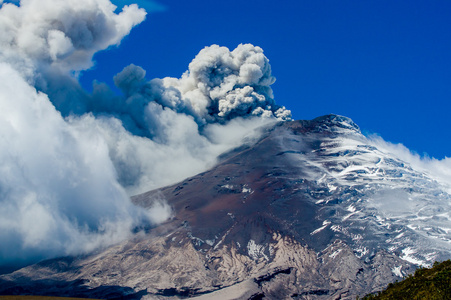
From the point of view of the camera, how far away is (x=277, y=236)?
64812 millimetres

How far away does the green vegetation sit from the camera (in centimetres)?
1956

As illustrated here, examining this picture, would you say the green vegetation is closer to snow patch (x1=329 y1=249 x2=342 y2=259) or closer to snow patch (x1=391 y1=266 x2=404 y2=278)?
snow patch (x1=391 y1=266 x2=404 y2=278)

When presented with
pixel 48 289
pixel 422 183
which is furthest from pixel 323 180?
pixel 48 289

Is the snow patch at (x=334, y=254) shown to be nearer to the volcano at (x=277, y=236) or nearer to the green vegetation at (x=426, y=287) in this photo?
the volcano at (x=277, y=236)

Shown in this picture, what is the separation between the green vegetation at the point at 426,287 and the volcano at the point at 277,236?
28.7 meters

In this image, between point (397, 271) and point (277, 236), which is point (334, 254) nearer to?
point (397, 271)

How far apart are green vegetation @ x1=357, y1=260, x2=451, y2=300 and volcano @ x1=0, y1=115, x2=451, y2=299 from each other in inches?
1129

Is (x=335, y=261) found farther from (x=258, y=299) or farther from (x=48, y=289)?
(x=48, y=289)

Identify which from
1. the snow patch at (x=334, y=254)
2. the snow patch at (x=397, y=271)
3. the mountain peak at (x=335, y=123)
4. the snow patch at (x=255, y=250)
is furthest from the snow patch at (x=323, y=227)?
the mountain peak at (x=335, y=123)

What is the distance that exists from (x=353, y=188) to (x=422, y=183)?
19.3 meters

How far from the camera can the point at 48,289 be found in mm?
54812

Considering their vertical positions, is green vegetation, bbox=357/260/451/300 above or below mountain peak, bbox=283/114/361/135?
below

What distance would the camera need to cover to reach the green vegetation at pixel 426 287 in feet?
64.2

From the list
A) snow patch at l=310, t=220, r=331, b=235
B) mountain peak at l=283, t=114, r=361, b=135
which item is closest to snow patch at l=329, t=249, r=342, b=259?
snow patch at l=310, t=220, r=331, b=235
